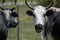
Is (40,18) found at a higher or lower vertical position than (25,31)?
higher

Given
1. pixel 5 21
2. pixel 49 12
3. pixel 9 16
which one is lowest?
pixel 5 21

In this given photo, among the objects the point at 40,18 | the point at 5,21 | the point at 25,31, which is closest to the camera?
the point at 40,18

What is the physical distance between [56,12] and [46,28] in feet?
2.12


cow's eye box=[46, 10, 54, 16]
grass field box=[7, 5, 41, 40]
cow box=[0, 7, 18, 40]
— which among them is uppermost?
cow's eye box=[46, 10, 54, 16]

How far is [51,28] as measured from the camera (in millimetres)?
10023

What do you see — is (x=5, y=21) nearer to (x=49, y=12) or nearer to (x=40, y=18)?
(x=40, y=18)

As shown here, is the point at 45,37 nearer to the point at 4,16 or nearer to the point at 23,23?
the point at 4,16

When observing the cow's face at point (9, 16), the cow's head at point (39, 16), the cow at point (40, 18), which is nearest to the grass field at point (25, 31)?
the cow's face at point (9, 16)

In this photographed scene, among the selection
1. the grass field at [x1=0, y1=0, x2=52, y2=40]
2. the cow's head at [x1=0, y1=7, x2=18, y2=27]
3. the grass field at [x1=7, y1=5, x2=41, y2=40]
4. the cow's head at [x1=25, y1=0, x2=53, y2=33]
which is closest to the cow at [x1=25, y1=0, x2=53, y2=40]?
the cow's head at [x1=25, y1=0, x2=53, y2=33]

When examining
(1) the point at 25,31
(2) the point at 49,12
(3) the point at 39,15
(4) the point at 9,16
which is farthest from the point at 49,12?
(1) the point at 25,31

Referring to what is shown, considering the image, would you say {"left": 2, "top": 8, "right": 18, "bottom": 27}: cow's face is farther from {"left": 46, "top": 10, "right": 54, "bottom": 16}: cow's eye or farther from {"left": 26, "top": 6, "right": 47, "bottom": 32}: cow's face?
{"left": 46, "top": 10, "right": 54, "bottom": 16}: cow's eye

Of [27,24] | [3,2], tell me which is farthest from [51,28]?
[3,2]

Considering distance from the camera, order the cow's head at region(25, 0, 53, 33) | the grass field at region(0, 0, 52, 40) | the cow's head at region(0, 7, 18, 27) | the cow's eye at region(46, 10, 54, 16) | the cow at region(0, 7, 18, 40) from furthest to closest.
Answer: the grass field at region(0, 0, 52, 40) → the cow's head at region(0, 7, 18, 27) → the cow's eye at region(46, 10, 54, 16) → the cow at region(0, 7, 18, 40) → the cow's head at region(25, 0, 53, 33)

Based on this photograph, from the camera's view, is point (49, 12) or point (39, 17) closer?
point (39, 17)
